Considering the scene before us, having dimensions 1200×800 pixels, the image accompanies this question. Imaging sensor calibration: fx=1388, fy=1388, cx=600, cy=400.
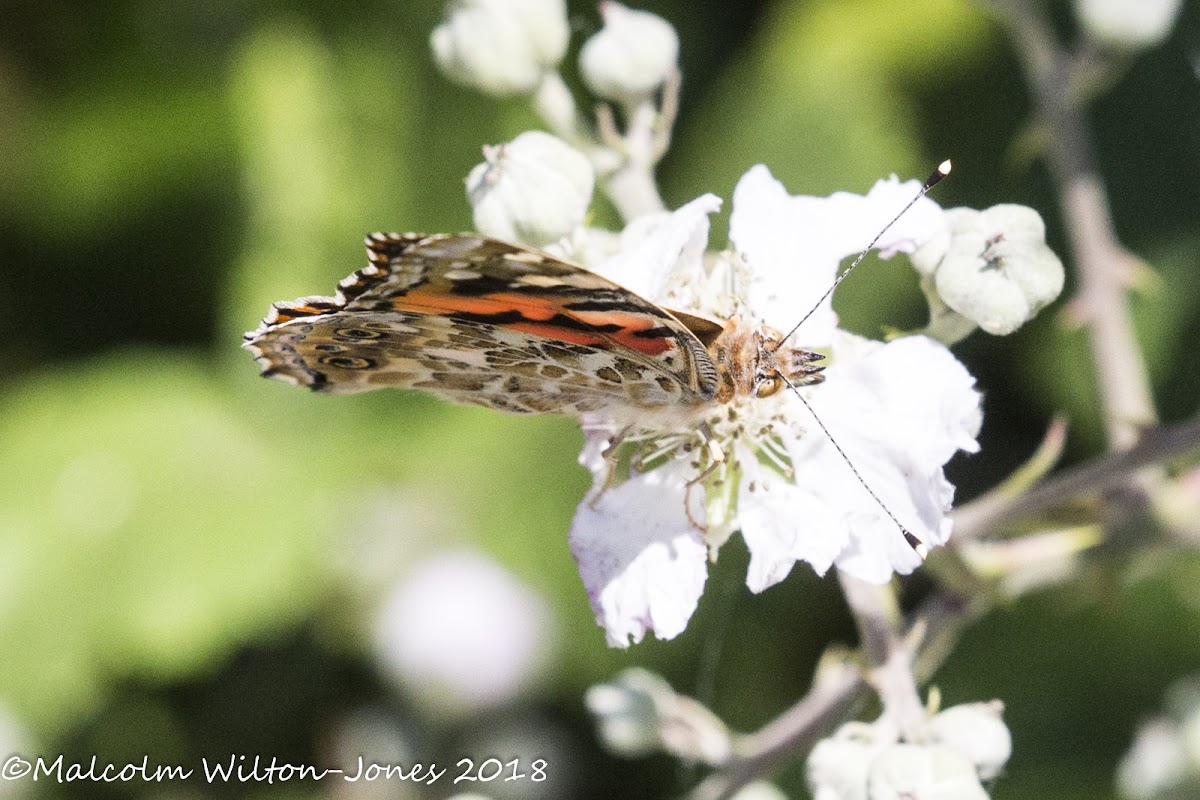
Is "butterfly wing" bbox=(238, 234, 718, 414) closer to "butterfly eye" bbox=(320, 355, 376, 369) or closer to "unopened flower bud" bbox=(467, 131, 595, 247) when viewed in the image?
"butterfly eye" bbox=(320, 355, 376, 369)

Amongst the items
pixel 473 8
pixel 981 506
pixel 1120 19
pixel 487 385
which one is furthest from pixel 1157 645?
pixel 473 8

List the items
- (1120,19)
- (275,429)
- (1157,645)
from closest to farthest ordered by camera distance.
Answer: (1120,19) → (1157,645) → (275,429)

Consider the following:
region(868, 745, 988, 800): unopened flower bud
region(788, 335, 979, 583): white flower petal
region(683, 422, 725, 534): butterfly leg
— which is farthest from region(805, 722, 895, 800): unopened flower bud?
region(683, 422, 725, 534): butterfly leg

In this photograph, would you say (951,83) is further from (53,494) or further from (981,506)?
(53,494)

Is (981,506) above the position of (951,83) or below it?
below
